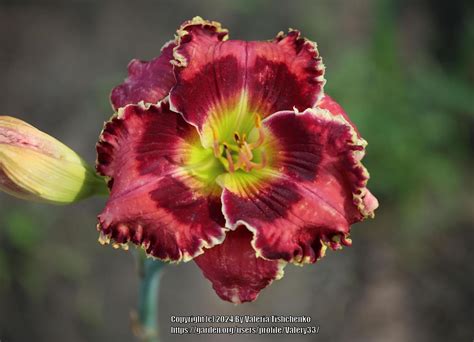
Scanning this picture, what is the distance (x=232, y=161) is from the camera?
1318 millimetres

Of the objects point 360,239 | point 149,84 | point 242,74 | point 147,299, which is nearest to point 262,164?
point 242,74

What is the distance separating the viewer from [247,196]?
128 centimetres

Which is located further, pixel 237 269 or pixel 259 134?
pixel 259 134

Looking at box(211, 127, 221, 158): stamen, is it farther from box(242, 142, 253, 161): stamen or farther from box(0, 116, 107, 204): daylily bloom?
box(0, 116, 107, 204): daylily bloom

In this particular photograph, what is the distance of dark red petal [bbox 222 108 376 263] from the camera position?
1196 mm

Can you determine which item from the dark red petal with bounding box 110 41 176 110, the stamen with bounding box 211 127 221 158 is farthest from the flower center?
the dark red petal with bounding box 110 41 176 110

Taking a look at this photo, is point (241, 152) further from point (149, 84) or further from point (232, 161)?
point (149, 84)

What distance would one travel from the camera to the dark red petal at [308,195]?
1.20 metres

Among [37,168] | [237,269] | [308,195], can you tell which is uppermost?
[37,168]

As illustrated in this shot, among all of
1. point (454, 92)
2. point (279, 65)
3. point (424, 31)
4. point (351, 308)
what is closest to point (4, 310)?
point (351, 308)

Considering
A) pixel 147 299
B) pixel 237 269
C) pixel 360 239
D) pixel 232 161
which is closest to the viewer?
pixel 237 269

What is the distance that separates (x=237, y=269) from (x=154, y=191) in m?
0.25

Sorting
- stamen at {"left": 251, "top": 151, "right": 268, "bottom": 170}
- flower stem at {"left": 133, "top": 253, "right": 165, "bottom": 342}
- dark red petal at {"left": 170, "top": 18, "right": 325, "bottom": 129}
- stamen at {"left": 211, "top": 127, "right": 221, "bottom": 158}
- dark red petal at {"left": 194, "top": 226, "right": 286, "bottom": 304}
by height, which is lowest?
dark red petal at {"left": 194, "top": 226, "right": 286, "bottom": 304}

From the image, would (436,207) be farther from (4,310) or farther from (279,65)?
(4,310)
